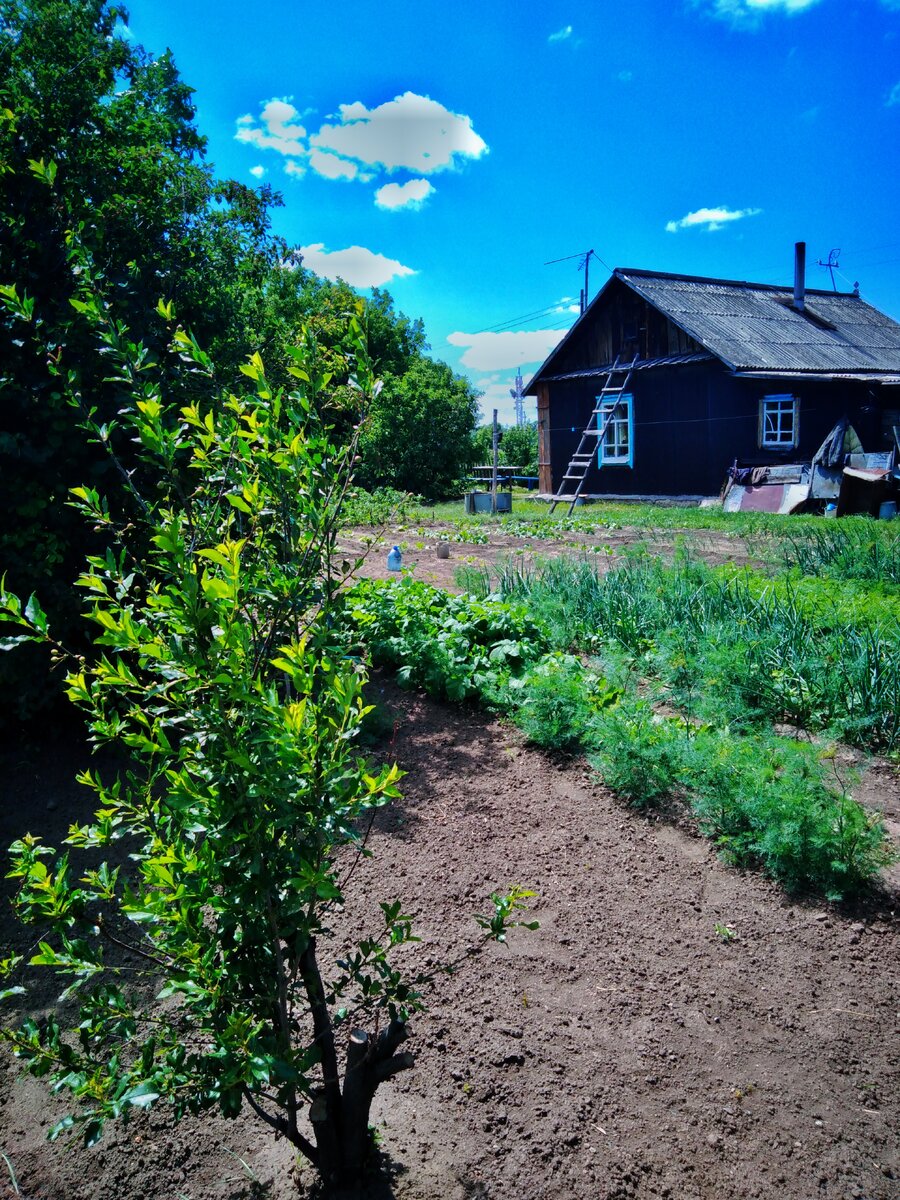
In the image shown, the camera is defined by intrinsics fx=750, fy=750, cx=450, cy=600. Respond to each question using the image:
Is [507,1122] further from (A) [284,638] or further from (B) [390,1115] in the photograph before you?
(A) [284,638]

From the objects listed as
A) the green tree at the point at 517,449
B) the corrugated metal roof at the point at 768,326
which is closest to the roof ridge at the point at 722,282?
the corrugated metal roof at the point at 768,326

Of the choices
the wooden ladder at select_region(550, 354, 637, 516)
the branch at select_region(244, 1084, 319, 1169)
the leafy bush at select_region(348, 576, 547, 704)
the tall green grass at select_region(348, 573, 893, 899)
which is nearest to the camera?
the branch at select_region(244, 1084, 319, 1169)

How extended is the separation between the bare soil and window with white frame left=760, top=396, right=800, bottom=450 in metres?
14.3

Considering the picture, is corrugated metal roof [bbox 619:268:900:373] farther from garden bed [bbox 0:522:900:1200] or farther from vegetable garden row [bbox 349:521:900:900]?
garden bed [bbox 0:522:900:1200]

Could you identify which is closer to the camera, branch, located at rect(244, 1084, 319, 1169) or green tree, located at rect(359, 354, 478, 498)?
branch, located at rect(244, 1084, 319, 1169)

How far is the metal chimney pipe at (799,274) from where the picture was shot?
2019cm

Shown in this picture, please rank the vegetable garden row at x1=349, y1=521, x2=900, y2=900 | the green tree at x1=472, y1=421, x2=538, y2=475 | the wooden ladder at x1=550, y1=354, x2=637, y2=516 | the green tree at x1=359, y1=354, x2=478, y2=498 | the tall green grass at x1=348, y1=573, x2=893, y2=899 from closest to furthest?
the tall green grass at x1=348, y1=573, x2=893, y2=899 → the vegetable garden row at x1=349, y1=521, x2=900, y2=900 → the wooden ladder at x1=550, y1=354, x2=637, y2=516 → the green tree at x1=359, y1=354, x2=478, y2=498 → the green tree at x1=472, y1=421, x2=538, y2=475

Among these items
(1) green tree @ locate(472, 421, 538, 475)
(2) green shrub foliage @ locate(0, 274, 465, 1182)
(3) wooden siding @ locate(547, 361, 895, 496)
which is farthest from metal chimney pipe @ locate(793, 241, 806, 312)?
(2) green shrub foliage @ locate(0, 274, 465, 1182)

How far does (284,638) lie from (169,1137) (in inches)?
51.3

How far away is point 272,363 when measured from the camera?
17.5 feet

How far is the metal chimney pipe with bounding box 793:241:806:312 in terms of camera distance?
795 inches

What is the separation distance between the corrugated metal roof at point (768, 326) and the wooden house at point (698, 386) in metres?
0.05

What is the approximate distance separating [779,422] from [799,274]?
7.43m

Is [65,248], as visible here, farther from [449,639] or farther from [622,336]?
[622,336]
